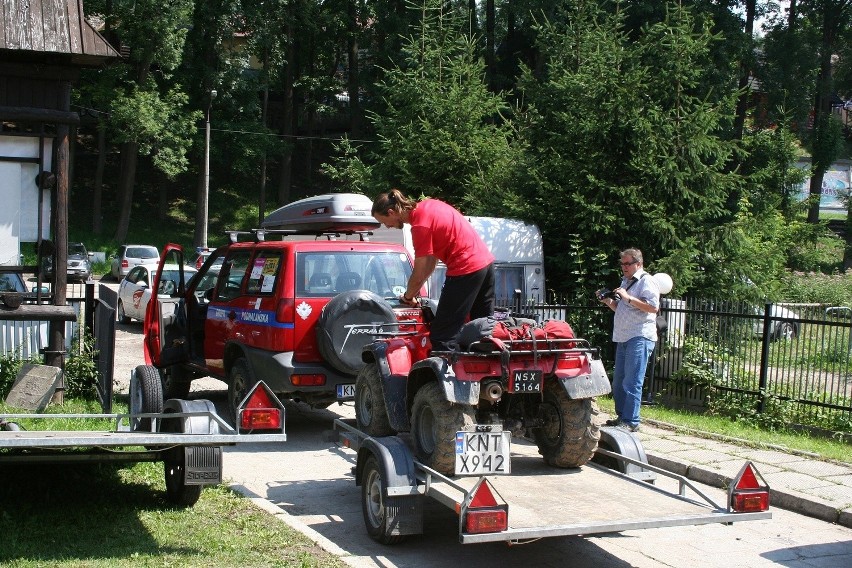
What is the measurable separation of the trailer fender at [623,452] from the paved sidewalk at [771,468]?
4.64ft

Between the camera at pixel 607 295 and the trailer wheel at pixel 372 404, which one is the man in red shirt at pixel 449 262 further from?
the camera at pixel 607 295

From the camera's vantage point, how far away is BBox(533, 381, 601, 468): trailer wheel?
6.61 m

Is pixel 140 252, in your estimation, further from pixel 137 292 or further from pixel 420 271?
pixel 420 271

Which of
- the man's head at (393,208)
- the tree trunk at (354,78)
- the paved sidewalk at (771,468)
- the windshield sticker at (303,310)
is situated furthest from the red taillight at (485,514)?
the tree trunk at (354,78)

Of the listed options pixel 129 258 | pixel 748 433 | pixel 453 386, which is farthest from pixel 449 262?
pixel 129 258

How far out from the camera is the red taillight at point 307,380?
9211 millimetres

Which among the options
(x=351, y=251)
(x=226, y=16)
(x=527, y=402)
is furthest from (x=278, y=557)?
(x=226, y=16)

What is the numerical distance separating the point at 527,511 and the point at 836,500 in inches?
134

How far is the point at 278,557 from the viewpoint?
19.3 feet

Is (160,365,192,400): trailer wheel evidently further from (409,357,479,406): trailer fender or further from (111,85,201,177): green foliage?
(111,85,201,177): green foliage

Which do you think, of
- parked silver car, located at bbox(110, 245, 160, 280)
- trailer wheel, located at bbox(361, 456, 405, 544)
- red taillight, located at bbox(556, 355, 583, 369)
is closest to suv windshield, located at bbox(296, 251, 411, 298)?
trailer wheel, located at bbox(361, 456, 405, 544)

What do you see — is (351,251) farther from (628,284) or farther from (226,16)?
(226,16)

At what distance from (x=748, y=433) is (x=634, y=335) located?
218cm

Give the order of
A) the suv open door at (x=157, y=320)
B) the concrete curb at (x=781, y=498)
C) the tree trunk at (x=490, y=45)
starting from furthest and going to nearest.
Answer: the tree trunk at (x=490, y=45), the suv open door at (x=157, y=320), the concrete curb at (x=781, y=498)
